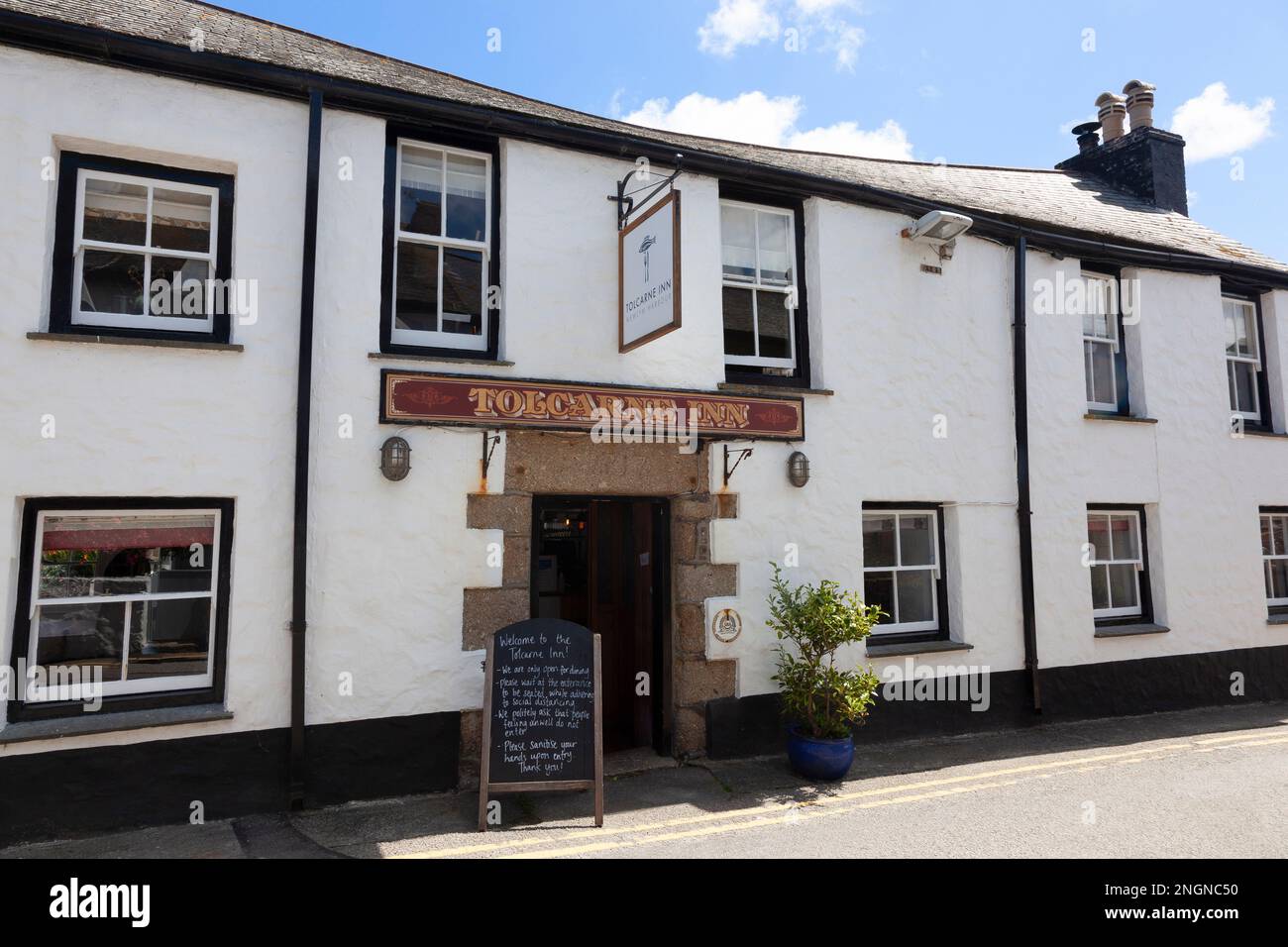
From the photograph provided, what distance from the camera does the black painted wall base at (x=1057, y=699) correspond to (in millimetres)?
7164

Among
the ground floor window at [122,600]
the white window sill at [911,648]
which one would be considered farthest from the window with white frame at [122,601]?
the white window sill at [911,648]

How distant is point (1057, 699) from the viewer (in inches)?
344

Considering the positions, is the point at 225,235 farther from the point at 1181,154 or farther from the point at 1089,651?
the point at 1181,154

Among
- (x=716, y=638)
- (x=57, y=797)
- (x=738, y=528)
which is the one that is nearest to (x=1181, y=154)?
(x=738, y=528)

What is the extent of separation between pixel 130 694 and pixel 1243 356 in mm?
13603

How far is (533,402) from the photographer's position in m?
6.44

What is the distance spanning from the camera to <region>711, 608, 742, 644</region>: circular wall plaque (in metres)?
7.05

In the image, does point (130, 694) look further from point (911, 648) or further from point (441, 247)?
point (911, 648)

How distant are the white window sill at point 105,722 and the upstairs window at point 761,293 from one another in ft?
17.3

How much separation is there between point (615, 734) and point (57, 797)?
4344 millimetres

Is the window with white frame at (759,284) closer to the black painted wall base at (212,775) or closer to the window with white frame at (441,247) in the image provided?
the window with white frame at (441,247)
